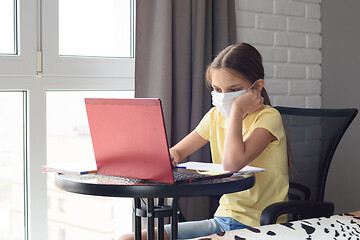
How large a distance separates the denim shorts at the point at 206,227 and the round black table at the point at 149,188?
239 millimetres

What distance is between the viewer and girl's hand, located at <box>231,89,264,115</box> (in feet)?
5.94

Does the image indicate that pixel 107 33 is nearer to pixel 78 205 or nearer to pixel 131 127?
pixel 78 205

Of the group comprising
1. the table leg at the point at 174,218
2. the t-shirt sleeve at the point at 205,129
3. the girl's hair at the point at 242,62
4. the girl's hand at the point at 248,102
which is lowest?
the table leg at the point at 174,218

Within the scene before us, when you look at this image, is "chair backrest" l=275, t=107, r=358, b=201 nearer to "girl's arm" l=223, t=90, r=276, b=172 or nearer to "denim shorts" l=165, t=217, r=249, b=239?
"girl's arm" l=223, t=90, r=276, b=172

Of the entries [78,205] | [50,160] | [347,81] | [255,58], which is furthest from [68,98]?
[347,81]

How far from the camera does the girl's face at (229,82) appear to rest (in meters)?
1.83

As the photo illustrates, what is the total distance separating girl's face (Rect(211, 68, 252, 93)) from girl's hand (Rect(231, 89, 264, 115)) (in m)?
0.03

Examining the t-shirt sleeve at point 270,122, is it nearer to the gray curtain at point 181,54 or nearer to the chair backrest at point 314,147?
the chair backrest at point 314,147

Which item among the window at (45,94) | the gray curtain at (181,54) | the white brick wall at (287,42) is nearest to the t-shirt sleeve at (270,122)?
the gray curtain at (181,54)

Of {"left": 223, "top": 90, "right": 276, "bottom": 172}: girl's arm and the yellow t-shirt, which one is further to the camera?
the yellow t-shirt

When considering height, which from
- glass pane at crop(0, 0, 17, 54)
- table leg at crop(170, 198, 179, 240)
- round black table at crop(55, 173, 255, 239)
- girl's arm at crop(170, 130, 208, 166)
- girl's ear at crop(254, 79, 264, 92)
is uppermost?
glass pane at crop(0, 0, 17, 54)

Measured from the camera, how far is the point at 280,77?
295cm

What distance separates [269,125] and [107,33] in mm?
1005

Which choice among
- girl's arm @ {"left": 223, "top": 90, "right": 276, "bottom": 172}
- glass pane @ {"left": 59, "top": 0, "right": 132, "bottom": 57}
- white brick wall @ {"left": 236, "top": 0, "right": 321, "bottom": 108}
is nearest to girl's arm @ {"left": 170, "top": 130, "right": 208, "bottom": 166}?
girl's arm @ {"left": 223, "top": 90, "right": 276, "bottom": 172}
